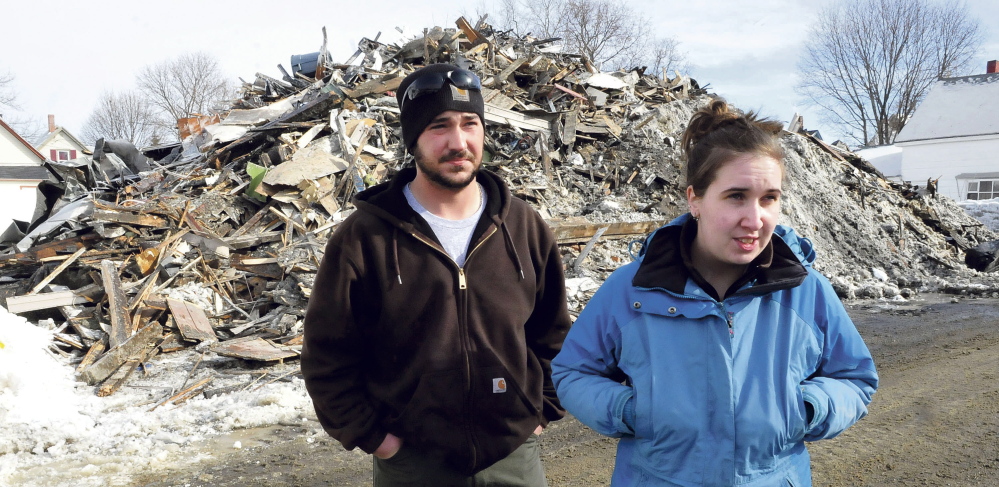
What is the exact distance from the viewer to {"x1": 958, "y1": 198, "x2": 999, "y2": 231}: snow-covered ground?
1814cm

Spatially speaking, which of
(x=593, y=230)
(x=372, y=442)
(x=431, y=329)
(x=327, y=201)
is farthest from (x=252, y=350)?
(x=593, y=230)

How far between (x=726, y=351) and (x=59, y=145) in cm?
6037

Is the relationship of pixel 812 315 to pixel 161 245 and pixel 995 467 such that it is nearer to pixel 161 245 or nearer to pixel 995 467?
pixel 995 467

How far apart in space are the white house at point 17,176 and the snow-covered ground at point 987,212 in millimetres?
36933

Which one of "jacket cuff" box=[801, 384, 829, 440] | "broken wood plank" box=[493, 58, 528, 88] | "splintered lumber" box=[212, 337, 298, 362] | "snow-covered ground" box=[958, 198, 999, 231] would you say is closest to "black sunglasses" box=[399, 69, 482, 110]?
"jacket cuff" box=[801, 384, 829, 440]

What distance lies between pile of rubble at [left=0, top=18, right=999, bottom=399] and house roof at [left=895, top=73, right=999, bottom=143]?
55.8ft

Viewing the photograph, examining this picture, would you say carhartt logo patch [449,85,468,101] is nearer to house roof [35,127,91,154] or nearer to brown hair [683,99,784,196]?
brown hair [683,99,784,196]

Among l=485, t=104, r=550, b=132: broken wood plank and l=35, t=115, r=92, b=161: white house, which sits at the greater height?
l=35, t=115, r=92, b=161: white house

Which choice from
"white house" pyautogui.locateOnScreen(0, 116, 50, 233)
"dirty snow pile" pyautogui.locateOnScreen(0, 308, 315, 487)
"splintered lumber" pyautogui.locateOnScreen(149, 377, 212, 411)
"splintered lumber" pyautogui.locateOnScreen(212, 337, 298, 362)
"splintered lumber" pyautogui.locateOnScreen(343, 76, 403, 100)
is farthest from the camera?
"white house" pyautogui.locateOnScreen(0, 116, 50, 233)

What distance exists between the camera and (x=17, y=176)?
34.9m

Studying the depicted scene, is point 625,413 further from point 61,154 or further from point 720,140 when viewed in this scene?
point 61,154

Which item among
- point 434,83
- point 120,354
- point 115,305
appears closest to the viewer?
point 434,83

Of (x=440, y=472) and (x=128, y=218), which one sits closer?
(x=440, y=472)

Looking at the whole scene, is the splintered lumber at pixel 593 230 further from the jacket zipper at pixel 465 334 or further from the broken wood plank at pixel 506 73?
the jacket zipper at pixel 465 334
